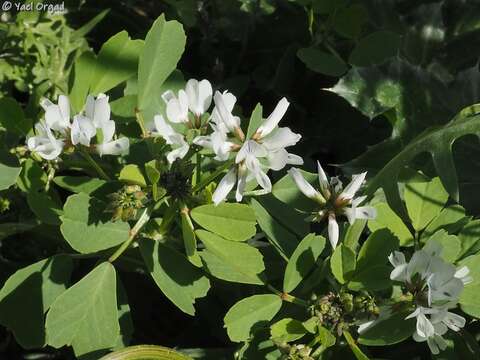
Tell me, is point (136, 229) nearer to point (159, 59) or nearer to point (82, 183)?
point (82, 183)

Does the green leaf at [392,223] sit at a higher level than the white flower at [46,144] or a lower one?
lower

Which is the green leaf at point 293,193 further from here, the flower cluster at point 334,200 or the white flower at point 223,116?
the white flower at point 223,116

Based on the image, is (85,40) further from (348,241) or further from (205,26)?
(348,241)

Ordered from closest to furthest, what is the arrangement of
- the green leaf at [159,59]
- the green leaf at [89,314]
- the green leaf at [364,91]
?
the green leaf at [89,314], the green leaf at [159,59], the green leaf at [364,91]

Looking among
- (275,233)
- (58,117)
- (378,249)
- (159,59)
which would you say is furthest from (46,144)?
(378,249)

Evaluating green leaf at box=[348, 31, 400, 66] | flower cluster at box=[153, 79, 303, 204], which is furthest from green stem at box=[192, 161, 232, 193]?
green leaf at box=[348, 31, 400, 66]

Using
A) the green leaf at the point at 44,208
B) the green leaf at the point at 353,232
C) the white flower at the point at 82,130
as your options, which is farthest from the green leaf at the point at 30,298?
the green leaf at the point at 353,232
